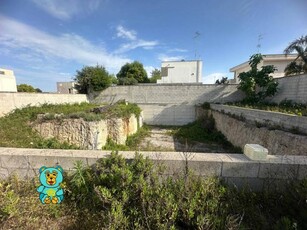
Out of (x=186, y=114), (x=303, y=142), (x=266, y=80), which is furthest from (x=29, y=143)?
(x=266, y=80)

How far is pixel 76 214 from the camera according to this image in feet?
5.20

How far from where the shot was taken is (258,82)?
29.6ft

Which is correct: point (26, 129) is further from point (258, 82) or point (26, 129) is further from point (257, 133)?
point (258, 82)

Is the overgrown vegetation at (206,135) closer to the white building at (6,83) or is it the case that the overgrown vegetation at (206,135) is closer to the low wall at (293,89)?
the low wall at (293,89)

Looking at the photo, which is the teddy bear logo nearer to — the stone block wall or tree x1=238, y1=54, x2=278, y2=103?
the stone block wall

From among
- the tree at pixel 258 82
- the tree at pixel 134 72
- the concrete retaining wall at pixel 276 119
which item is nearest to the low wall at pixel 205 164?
the concrete retaining wall at pixel 276 119

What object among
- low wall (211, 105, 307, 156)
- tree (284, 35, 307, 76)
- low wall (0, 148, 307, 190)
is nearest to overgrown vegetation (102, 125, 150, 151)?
low wall (0, 148, 307, 190)

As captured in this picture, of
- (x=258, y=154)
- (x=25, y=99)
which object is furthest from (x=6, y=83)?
(x=258, y=154)

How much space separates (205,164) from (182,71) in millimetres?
20498

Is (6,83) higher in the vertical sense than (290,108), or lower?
higher

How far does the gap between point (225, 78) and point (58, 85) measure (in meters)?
26.1

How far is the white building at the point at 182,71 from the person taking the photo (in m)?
20.3

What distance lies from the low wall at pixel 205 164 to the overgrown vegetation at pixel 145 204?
4.4 inches

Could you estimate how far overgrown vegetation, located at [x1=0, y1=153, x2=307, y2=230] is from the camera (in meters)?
1.22
